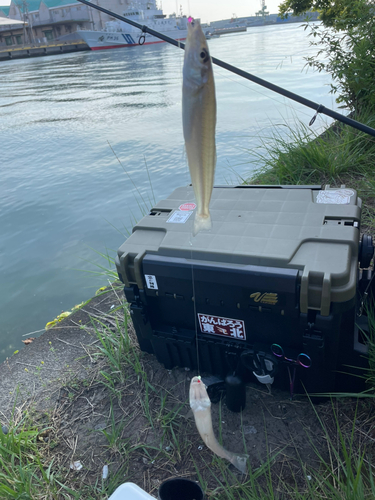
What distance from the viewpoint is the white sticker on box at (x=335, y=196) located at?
72.1 inches

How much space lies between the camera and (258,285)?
58.4 inches

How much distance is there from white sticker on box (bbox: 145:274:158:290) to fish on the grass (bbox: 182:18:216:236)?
3.02ft

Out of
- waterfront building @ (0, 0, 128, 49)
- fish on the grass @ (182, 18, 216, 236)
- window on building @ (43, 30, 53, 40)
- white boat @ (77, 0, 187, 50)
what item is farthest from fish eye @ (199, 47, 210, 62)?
window on building @ (43, 30, 53, 40)

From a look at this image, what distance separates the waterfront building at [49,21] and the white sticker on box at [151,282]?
203 ft

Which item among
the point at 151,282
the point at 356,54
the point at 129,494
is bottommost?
the point at 129,494

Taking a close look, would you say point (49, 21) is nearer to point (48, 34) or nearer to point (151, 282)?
point (48, 34)

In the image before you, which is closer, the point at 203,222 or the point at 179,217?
the point at 203,222

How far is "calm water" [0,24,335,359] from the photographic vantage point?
14.6ft

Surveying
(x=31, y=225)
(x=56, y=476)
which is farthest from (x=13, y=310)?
(x=56, y=476)

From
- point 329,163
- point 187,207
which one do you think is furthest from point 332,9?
point 187,207

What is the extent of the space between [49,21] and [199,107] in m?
71.4

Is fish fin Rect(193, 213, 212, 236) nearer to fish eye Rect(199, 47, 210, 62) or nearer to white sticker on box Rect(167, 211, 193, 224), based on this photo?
fish eye Rect(199, 47, 210, 62)

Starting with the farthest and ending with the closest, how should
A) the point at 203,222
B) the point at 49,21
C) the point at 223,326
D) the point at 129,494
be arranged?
the point at 49,21, the point at 223,326, the point at 129,494, the point at 203,222

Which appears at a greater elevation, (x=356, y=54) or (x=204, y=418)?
(x=356, y=54)
